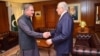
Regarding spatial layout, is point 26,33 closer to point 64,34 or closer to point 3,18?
point 64,34

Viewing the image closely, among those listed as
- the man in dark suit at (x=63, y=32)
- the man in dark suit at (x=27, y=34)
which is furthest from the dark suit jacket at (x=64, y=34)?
the man in dark suit at (x=27, y=34)

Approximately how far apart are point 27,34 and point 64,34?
0.61m

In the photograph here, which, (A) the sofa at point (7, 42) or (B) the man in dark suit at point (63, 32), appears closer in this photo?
(B) the man in dark suit at point (63, 32)

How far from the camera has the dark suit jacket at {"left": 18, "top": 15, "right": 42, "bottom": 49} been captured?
199 cm

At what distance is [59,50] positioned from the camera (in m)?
2.08

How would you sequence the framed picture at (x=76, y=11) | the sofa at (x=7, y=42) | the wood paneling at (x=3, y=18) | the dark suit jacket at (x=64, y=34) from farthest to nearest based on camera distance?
the framed picture at (x=76, y=11) < the wood paneling at (x=3, y=18) < the sofa at (x=7, y=42) < the dark suit jacket at (x=64, y=34)

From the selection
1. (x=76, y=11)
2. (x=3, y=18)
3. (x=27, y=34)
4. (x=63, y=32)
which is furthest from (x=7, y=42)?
(x=76, y=11)

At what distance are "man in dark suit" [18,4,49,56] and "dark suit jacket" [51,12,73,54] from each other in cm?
26

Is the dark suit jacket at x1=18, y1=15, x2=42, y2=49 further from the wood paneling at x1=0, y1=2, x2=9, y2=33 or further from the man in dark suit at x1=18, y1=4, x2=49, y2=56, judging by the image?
the wood paneling at x1=0, y1=2, x2=9, y2=33

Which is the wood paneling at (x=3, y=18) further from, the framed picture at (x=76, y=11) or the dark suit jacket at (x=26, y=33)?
the dark suit jacket at (x=26, y=33)

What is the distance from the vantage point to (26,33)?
6.63 ft

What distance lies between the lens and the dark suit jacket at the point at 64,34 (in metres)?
1.93

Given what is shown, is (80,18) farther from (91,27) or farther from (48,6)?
(48,6)

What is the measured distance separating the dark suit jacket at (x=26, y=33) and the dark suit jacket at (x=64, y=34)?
1.06 ft
